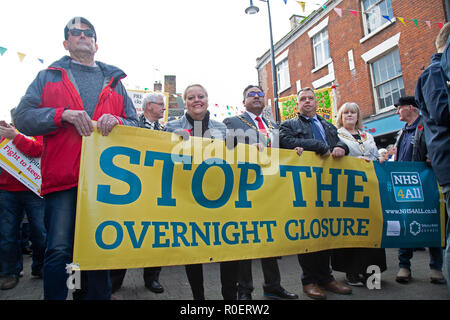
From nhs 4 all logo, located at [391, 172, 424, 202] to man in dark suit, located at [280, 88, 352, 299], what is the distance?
675mm

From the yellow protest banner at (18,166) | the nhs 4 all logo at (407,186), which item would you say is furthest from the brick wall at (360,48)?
the yellow protest banner at (18,166)

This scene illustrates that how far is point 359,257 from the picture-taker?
2986 millimetres

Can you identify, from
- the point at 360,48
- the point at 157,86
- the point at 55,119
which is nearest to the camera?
the point at 55,119

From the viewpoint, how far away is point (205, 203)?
2.18 metres

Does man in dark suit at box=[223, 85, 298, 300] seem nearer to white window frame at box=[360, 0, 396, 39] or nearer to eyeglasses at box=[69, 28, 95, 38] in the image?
eyeglasses at box=[69, 28, 95, 38]

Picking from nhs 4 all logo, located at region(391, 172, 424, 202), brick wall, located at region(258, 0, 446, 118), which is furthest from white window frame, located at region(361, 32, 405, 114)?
nhs 4 all logo, located at region(391, 172, 424, 202)

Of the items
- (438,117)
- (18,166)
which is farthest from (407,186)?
(18,166)

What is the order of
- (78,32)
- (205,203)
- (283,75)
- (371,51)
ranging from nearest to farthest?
(78,32) < (205,203) < (371,51) < (283,75)

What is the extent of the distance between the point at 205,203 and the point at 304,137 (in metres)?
1.42

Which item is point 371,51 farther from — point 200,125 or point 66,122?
point 66,122
